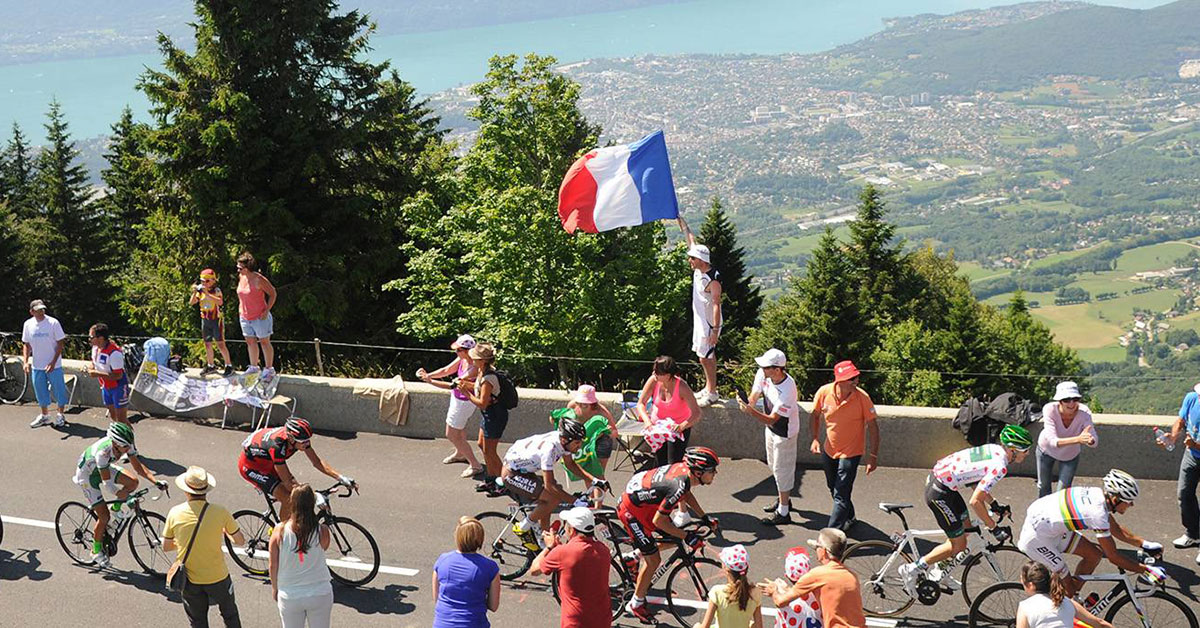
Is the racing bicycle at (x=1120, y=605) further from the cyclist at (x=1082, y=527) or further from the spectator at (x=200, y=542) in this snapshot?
the spectator at (x=200, y=542)

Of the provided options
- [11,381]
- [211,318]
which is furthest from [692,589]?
[11,381]

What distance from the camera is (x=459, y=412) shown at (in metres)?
12.0

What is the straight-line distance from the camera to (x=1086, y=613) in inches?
289

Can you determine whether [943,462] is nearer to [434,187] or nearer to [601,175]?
[601,175]

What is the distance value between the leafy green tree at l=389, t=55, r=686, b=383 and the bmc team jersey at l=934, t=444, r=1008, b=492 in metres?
18.5

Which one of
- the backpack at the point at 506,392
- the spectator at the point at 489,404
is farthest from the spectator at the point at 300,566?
the backpack at the point at 506,392

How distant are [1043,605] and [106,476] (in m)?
7.83

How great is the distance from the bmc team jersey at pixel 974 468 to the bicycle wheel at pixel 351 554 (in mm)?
4861

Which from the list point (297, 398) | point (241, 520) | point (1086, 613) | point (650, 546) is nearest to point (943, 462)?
point (1086, 613)

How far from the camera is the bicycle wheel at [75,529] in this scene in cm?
1030

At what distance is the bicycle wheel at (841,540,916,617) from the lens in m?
8.89

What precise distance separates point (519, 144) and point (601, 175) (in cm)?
2118

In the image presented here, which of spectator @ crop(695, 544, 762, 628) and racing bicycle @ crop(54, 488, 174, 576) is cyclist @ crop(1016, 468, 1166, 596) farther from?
racing bicycle @ crop(54, 488, 174, 576)

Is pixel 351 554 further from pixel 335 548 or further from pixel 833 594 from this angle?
pixel 833 594
